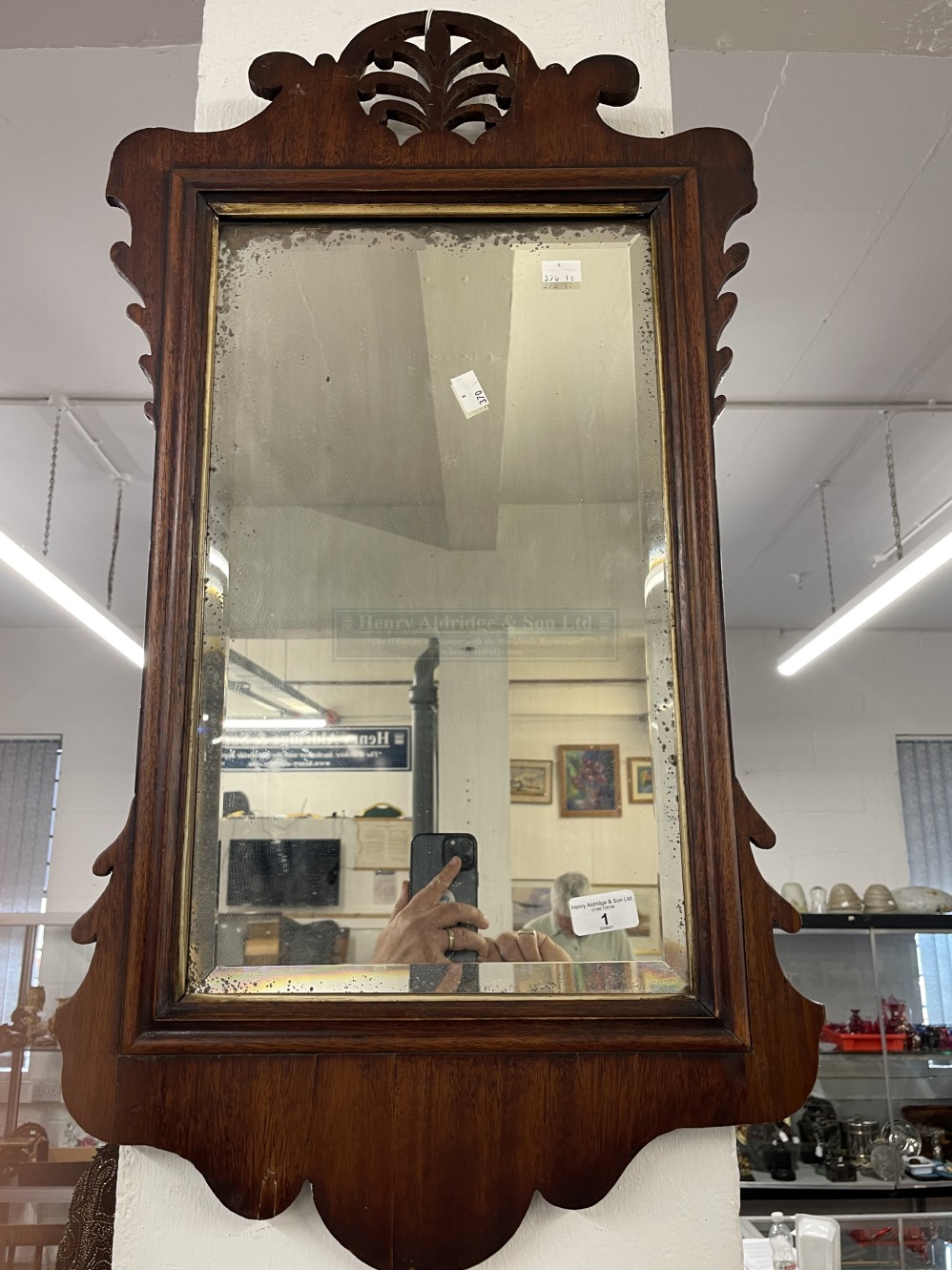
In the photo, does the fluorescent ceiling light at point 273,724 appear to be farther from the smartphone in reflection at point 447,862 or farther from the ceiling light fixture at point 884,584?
the ceiling light fixture at point 884,584

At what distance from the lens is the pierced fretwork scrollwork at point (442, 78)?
875 mm

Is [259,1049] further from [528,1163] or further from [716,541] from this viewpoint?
[716,541]

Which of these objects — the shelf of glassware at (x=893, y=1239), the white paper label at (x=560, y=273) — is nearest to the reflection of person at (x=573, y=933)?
the white paper label at (x=560, y=273)

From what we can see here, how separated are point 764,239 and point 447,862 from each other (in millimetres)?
2040

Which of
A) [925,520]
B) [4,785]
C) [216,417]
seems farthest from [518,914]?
[4,785]

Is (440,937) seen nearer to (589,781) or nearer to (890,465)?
(589,781)

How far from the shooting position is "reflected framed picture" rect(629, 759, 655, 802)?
0.79m

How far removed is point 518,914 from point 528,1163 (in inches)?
6.6

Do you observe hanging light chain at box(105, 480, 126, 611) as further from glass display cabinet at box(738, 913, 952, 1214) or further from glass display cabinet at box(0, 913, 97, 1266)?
glass display cabinet at box(738, 913, 952, 1214)

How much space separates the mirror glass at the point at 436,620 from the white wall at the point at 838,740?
4.64m

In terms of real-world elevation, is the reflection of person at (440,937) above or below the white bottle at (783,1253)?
above

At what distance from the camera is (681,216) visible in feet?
2.79

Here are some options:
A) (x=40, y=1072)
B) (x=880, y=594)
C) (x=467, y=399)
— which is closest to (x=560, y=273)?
(x=467, y=399)

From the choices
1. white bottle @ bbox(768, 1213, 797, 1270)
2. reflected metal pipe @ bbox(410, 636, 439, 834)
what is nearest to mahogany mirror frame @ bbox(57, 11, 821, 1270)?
reflected metal pipe @ bbox(410, 636, 439, 834)
